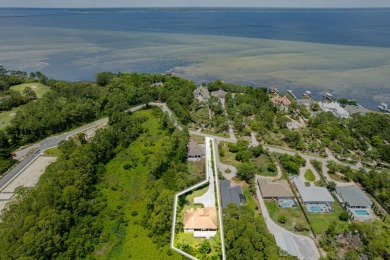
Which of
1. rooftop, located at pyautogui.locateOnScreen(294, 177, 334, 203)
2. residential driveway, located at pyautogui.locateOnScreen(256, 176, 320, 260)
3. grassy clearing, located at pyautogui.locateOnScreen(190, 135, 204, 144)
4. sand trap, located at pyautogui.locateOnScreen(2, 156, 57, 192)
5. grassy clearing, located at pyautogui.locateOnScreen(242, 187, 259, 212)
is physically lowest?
sand trap, located at pyautogui.locateOnScreen(2, 156, 57, 192)

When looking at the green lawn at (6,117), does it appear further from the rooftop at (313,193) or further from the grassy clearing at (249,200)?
the rooftop at (313,193)

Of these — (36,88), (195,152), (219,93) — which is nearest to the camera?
(195,152)

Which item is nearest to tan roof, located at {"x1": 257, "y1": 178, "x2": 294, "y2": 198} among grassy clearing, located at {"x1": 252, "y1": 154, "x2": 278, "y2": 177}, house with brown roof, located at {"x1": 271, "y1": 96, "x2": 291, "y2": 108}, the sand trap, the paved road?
grassy clearing, located at {"x1": 252, "y1": 154, "x2": 278, "y2": 177}

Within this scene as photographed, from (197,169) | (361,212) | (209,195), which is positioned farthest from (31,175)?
(361,212)

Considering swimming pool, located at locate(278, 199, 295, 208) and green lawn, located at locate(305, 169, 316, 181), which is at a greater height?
green lawn, located at locate(305, 169, 316, 181)

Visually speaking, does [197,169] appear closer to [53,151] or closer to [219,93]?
[53,151]

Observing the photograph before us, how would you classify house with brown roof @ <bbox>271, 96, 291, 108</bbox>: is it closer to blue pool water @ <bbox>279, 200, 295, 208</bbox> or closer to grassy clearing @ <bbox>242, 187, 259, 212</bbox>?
grassy clearing @ <bbox>242, 187, 259, 212</bbox>

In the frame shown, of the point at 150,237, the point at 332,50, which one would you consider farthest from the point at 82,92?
the point at 332,50
